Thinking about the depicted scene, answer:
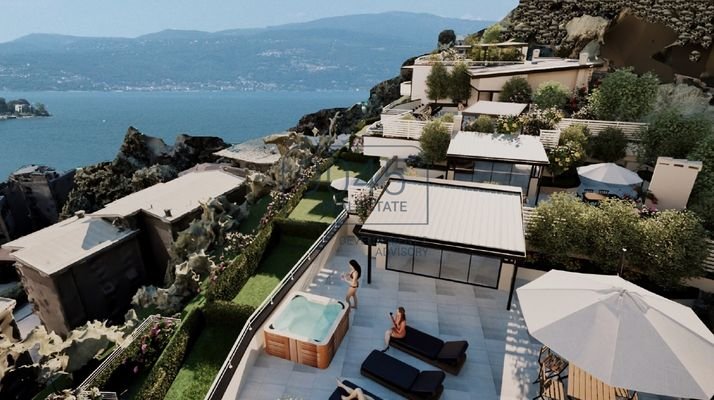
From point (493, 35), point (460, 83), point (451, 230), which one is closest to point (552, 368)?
point (451, 230)

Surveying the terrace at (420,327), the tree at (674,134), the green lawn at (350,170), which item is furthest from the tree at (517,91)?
the terrace at (420,327)

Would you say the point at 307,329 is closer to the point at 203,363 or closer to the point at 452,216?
the point at 203,363

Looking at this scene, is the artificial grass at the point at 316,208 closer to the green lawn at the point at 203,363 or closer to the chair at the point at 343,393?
the green lawn at the point at 203,363

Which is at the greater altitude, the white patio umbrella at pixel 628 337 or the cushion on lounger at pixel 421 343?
the white patio umbrella at pixel 628 337

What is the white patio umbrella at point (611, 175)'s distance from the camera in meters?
17.1

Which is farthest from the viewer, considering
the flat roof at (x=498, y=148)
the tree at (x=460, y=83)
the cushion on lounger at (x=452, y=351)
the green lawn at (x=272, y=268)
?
the tree at (x=460, y=83)

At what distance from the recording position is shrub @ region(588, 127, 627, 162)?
21125 mm

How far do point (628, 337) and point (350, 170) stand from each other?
75.1ft

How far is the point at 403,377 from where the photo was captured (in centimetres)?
961

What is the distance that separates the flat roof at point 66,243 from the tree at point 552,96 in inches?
1212

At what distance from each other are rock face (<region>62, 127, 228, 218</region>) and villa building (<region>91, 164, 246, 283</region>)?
13050 millimetres

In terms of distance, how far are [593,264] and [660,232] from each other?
95.6 inches

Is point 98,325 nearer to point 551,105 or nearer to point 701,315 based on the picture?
point 701,315

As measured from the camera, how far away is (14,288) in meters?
33.9
